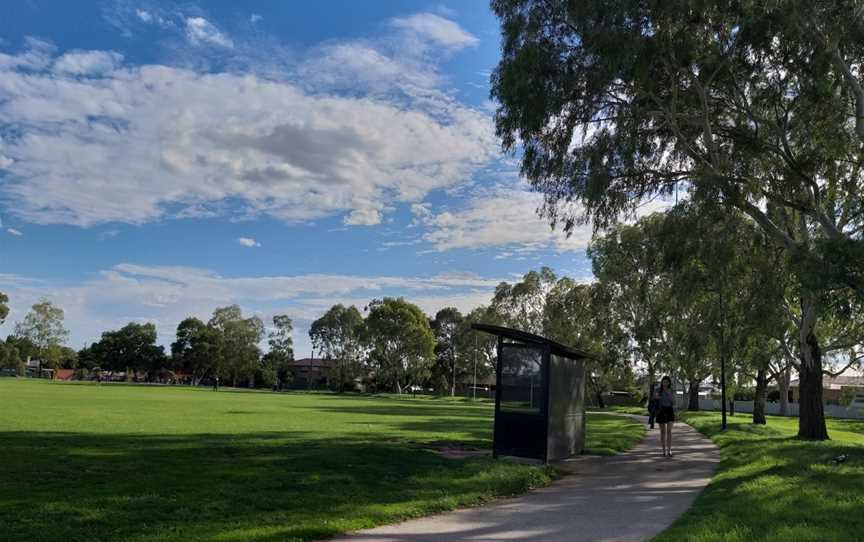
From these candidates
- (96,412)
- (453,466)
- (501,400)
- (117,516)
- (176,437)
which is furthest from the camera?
(96,412)

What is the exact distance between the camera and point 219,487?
1055cm

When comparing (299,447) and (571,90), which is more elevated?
(571,90)

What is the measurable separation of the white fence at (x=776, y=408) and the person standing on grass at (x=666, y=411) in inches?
2263

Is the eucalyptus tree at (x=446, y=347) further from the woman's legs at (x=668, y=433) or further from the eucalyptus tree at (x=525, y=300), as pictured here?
the woman's legs at (x=668, y=433)

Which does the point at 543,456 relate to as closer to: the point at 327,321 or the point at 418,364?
the point at 418,364

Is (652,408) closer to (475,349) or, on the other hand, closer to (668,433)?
(668,433)

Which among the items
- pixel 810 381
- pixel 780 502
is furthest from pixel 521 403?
pixel 810 381

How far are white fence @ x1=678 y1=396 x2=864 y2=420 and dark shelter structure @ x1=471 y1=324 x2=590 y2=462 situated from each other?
6201 centimetres

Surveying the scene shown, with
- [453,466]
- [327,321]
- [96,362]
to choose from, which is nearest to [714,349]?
[453,466]

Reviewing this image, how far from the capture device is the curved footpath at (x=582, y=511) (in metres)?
8.24

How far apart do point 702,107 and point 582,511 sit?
1059 centimetres

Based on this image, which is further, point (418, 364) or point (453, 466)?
point (418, 364)

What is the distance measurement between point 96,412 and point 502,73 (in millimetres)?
19738

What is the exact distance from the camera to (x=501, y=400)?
49.2ft
